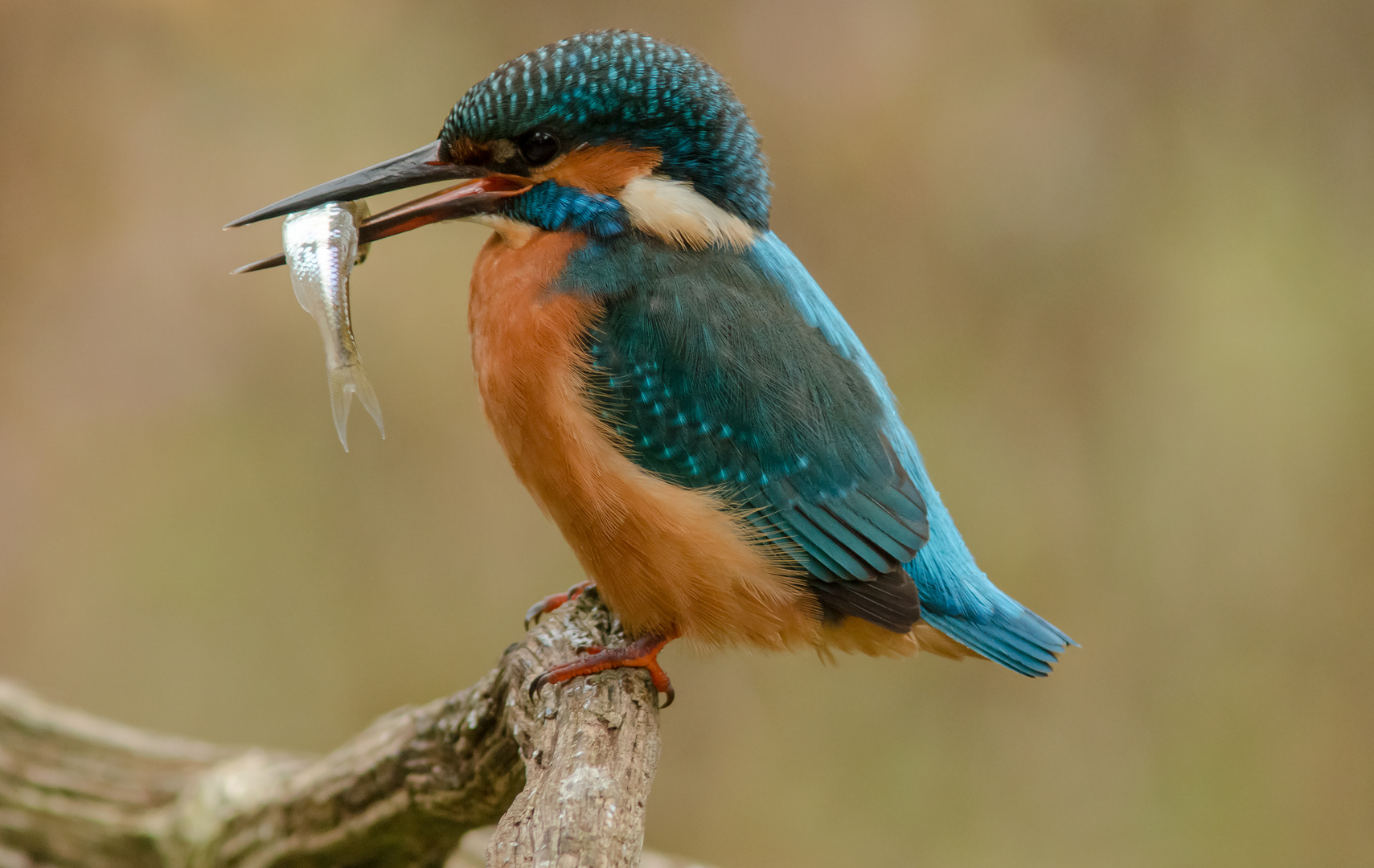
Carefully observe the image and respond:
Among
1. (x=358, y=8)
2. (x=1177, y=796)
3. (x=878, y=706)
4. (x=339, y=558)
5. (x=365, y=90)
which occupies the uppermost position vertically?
(x=358, y=8)

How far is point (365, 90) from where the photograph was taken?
136 inches

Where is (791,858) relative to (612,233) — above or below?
below

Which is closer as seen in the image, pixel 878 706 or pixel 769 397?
pixel 769 397

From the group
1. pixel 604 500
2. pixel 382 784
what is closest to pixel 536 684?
pixel 604 500

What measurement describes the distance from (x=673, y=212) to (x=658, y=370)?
25 cm

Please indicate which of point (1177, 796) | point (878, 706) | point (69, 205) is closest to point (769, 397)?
point (878, 706)

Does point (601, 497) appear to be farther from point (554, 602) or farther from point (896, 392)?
point (896, 392)

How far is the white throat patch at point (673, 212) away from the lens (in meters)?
1.88

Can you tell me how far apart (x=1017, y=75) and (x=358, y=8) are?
1897 mm

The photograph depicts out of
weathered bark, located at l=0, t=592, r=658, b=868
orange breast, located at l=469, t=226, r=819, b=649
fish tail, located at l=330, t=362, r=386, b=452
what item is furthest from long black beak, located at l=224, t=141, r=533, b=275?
weathered bark, located at l=0, t=592, r=658, b=868

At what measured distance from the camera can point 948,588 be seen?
1964 mm

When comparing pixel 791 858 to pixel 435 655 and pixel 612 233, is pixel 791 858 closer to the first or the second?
pixel 435 655

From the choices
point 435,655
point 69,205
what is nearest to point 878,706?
point 435,655

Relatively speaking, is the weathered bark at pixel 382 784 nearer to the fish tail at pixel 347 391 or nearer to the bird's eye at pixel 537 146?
the fish tail at pixel 347 391
